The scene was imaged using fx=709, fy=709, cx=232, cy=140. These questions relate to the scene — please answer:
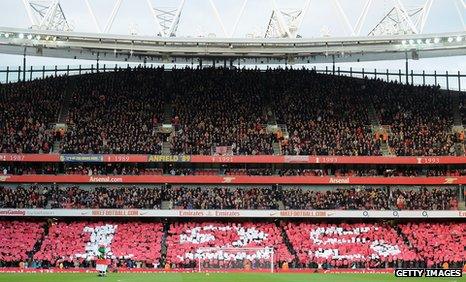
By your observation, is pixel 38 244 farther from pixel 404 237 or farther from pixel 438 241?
pixel 438 241

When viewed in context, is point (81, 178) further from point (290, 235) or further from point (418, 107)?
Result: point (418, 107)

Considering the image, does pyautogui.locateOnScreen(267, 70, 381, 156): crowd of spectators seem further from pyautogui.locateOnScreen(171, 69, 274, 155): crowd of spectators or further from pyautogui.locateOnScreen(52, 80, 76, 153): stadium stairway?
pyautogui.locateOnScreen(52, 80, 76, 153): stadium stairway

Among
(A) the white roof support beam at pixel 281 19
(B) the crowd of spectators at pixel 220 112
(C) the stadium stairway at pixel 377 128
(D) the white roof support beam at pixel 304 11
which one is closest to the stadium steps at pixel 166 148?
(B) the crowd of spectators at pixel 220 112

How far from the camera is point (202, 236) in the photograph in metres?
→ 50.6

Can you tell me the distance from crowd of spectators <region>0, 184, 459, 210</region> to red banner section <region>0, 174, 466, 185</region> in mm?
673

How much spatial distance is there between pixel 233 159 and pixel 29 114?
17.2 metres

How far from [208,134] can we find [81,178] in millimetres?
10517

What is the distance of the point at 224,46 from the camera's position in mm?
54625

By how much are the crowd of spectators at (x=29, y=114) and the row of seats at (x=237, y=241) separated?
242 inches

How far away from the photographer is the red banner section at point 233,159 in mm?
53531

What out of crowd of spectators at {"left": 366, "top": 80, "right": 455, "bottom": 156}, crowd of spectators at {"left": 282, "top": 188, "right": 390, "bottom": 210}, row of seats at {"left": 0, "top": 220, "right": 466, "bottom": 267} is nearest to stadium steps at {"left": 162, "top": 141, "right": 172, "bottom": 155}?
row of seats at {"left": 0, "top": 220, "right": 466, "bottom": 267}

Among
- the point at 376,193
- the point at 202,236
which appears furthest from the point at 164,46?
the point at 376,193

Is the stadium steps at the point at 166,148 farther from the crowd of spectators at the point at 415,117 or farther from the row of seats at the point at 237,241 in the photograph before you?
the crowd of spectators at the point at 415,117

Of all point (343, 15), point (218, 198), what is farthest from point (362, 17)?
point (218, 198)
